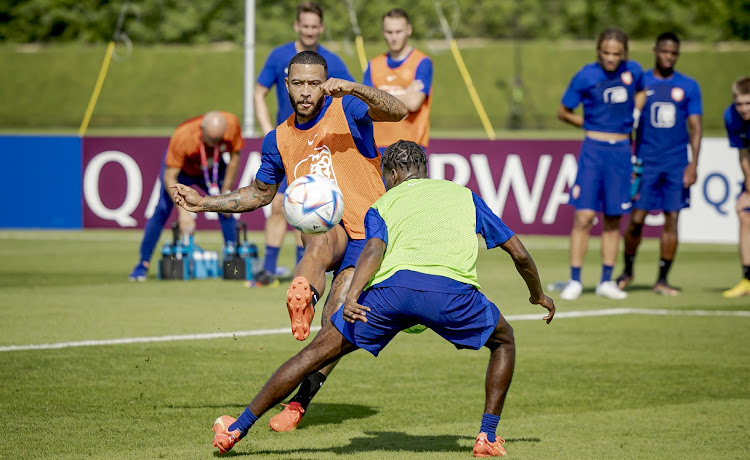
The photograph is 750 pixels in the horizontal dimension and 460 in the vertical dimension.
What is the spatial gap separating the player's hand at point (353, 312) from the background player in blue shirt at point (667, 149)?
778 centimetres

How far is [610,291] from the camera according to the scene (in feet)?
41.6

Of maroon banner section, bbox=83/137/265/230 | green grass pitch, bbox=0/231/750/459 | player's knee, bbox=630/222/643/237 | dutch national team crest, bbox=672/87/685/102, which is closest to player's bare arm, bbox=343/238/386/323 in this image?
green grass pitch, bbox=0/231/750/459

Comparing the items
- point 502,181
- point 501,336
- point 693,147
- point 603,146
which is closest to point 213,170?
point 603,146

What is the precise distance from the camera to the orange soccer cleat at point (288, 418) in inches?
272

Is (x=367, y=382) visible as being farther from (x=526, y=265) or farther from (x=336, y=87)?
(x=336, y=87)

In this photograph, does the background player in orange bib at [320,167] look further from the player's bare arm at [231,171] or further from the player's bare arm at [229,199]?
the player's bare arm at [231,171]

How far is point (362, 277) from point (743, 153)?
27.0 ft

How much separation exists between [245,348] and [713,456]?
4.14 meters

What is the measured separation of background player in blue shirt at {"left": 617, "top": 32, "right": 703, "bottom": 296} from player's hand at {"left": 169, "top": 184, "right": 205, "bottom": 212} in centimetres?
731

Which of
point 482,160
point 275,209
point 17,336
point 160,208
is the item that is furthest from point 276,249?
point 482,160

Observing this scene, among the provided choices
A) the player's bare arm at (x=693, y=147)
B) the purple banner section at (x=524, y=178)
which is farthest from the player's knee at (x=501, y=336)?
the purple banner section at (x=524, y=178)

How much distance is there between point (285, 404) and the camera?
7219 mm

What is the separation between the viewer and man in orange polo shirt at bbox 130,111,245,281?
42.9 feet

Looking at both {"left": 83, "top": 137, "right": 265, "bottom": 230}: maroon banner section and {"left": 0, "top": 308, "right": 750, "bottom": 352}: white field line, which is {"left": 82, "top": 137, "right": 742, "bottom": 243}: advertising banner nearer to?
{"left": 83, "top": 137, "right": 265, "bottom": 230}: maroon banner section
